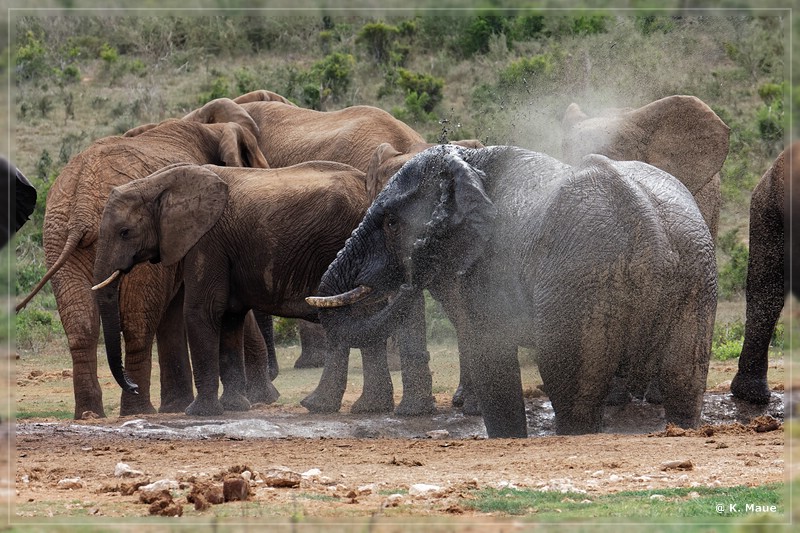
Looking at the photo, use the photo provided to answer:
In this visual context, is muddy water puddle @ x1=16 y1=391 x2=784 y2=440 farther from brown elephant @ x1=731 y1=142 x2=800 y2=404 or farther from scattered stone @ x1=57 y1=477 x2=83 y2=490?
scattered stone @ x1=57 y1=477 x2=83 y2=490

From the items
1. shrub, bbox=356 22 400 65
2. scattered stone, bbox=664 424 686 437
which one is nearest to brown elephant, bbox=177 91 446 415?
scattered stone, bbox=664 424 686 437

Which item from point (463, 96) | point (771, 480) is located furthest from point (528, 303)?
point (463, 96)

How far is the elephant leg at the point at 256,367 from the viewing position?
1236 cm

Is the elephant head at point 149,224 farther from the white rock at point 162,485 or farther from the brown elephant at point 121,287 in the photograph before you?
the white rock at point 162,485

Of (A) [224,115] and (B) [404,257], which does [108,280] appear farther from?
(A) [224,115]

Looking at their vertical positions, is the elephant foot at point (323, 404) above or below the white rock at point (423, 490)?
below

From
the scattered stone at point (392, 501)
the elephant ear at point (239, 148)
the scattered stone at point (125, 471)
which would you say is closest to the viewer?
the scattered stone at point (392, 501)

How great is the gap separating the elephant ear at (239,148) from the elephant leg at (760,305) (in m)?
4.77

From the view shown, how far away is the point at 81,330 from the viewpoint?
11211 mm

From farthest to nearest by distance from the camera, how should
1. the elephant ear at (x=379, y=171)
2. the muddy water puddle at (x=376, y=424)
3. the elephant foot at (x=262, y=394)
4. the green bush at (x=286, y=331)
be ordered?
the green bush at (x=286, y=331) < the elephant foot at (x=262, y=394) < the elephant ear at (x=379, y=171) < the muddy water puddle at (x=376, y=424)

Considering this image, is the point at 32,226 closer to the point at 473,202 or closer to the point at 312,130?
the point at 312,130

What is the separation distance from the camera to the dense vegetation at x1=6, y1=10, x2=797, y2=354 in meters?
15.9

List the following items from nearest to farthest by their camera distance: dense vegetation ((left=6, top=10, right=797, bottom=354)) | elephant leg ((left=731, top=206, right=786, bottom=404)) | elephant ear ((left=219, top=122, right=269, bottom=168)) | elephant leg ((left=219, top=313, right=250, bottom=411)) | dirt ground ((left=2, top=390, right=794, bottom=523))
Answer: dirt ground ((left=2, top=390, right=794, bottom=523))
elephant leg ((left=731, top=206, right=786, bottom=404))
elephant leg ((left=219, top=313, right=250, bottom=411))
elephant ear ((left=219, top=122, right=269, bottom=168))
dense vegetation ((left=6, top=10, right=797, bottom=354))

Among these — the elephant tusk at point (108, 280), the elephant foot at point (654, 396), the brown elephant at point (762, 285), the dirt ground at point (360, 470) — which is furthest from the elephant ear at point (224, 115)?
the dirt ground at point (360, 470)
